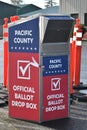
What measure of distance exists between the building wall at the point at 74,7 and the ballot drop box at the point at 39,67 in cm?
3641

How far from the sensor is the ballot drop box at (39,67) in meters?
7.54

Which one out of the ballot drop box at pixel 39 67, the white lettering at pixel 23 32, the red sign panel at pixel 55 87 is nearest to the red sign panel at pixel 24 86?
the ballot drop box at pixel 39 67

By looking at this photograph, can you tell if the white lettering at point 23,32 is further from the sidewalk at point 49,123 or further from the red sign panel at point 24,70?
the sidewalk at point 49,123

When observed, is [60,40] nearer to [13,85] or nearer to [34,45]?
[34,45]

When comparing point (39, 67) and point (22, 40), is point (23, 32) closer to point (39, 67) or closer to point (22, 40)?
point (22, 40)

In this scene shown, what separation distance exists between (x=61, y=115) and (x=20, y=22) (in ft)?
5.69

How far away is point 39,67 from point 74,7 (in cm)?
3868

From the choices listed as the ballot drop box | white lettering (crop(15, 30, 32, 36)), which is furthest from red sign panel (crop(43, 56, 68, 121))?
white lettering (crop(15, 30, 32, 36))

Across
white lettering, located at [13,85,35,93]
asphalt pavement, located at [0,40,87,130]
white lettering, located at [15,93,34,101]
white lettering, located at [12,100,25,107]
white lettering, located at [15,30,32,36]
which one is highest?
white lettering, located at [15,30,32,36]

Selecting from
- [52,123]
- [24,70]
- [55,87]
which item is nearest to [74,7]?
[55,87]

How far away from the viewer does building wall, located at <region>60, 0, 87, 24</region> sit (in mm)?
44531

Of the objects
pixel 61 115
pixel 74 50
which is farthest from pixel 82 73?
pixel 61 115

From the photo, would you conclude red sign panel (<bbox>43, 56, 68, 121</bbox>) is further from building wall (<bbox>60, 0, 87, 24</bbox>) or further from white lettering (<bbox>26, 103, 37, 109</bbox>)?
building wall (<bbox>60, 0, 87, 24</bbox>)

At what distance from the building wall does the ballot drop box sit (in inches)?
1434
